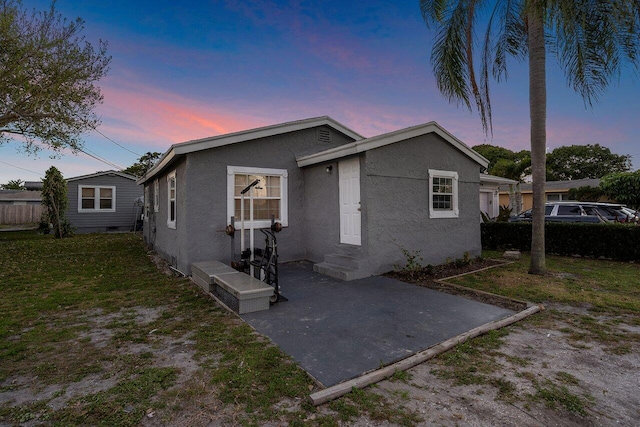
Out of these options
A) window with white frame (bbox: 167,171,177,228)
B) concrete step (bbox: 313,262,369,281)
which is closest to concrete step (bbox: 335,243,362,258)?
concrete step (bbox: 313,262,369,281)

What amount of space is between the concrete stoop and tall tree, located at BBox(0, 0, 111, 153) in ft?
41.0

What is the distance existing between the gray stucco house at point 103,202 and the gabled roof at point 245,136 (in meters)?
11.8

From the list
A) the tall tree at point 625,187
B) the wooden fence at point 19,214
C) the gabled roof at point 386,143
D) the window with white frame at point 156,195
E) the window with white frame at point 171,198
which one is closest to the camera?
the gabled roof at point 386,143

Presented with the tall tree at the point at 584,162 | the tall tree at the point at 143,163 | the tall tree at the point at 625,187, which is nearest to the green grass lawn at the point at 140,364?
the tall tree at the point at 625,187

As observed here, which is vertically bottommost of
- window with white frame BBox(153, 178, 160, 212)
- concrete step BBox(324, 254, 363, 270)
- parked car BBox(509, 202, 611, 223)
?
concrete step BBox(324, 254, 363, 270)

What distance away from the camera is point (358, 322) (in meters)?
3.99

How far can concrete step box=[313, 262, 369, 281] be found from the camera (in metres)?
6.26

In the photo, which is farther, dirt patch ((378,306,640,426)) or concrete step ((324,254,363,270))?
concrete step ((324,254,363,270))

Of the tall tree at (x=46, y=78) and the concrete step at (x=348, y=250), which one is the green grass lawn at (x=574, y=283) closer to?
the concrete step at (x=348, y=250)

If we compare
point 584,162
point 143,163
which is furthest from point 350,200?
point 584,162

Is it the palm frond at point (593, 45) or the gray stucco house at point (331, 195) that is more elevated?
the palm frond at point (593, 45)

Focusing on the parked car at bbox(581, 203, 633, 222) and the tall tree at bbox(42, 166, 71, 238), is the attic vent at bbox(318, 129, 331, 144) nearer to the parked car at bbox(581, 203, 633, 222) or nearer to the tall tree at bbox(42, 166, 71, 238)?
the parked car at bbox(581, 203, 633, 222)

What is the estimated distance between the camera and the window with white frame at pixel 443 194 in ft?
25.1

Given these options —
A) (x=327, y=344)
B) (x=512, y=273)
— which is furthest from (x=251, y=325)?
(x=512, y=273)
